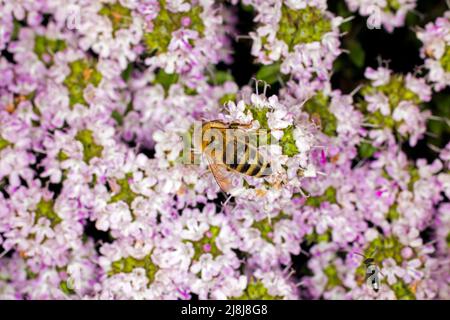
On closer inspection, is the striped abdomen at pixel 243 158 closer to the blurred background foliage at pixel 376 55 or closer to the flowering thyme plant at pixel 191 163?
the flowering thyme plant at pixel 191 163

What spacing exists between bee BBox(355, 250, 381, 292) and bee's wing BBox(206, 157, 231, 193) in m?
0.79

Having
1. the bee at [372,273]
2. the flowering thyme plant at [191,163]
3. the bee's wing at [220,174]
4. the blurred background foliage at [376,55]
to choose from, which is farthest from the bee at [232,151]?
the blurred background foliage at [376,55]

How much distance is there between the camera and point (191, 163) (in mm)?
2727

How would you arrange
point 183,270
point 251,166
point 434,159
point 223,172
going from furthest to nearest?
point 434,159 → point 183,270 → point 223,172 → point 251,166

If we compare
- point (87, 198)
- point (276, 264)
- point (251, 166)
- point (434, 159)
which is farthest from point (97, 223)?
point (434, 159)

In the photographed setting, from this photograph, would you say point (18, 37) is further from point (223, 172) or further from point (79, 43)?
point (223, 172)

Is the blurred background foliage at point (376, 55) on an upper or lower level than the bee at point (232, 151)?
upper

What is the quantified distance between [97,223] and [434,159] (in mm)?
1417

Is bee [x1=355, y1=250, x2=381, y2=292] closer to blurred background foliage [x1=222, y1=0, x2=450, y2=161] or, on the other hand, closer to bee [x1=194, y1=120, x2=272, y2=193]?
blurred background foliage [x1=222, y1=0, x2=450, y2=161]

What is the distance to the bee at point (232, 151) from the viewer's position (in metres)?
2.06

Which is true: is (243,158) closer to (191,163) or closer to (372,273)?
(191,163)

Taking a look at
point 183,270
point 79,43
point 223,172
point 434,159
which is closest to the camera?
point 223,172

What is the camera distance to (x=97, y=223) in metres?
2.78

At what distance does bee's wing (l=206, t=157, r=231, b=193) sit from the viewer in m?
2.20
